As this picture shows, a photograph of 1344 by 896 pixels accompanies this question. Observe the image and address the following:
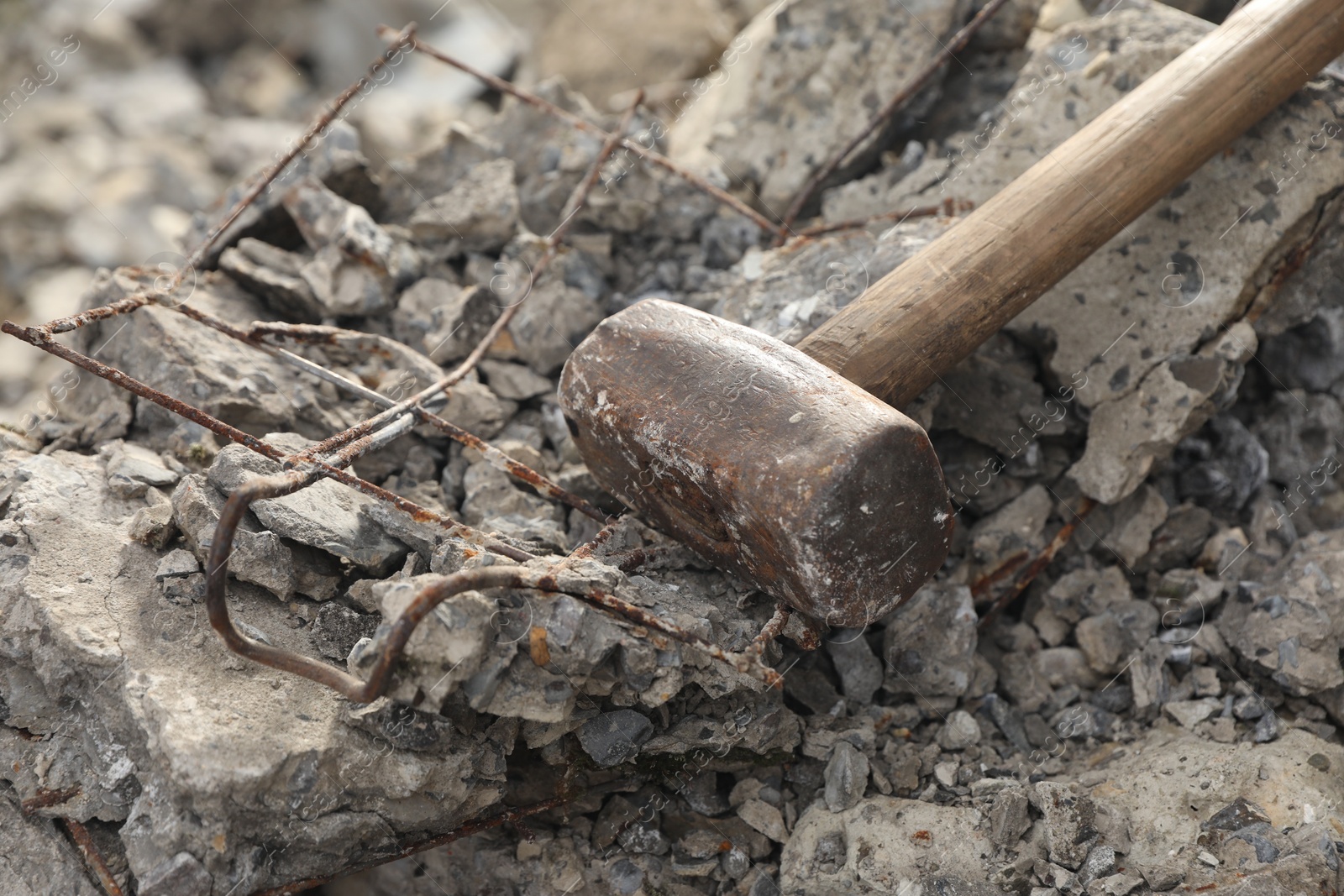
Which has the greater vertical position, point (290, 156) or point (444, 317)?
point (290, 156)

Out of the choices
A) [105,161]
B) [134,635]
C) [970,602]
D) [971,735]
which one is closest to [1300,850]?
[971,735]

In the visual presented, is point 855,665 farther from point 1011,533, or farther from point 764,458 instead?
point 764,458

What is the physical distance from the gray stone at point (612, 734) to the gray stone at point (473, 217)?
6.84 ft

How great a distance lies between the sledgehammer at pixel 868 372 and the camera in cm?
226

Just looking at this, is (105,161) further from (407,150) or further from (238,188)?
(238,188)

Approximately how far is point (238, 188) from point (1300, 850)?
4226mm

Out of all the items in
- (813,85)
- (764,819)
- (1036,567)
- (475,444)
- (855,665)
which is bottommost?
(764,819)

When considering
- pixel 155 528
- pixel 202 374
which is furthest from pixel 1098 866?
pixel 202 374

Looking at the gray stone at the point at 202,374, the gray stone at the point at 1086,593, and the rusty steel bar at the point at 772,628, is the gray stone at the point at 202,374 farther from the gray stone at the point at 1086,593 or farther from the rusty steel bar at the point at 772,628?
the gray stone at the point at 1086,593

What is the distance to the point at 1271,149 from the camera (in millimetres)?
3281

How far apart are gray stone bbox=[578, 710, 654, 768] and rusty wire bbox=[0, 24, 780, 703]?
0.28 meters

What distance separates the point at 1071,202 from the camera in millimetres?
2832

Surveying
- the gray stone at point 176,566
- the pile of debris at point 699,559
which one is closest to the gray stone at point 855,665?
the pile of debris at point 699,559

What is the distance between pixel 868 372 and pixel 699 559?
71cm
